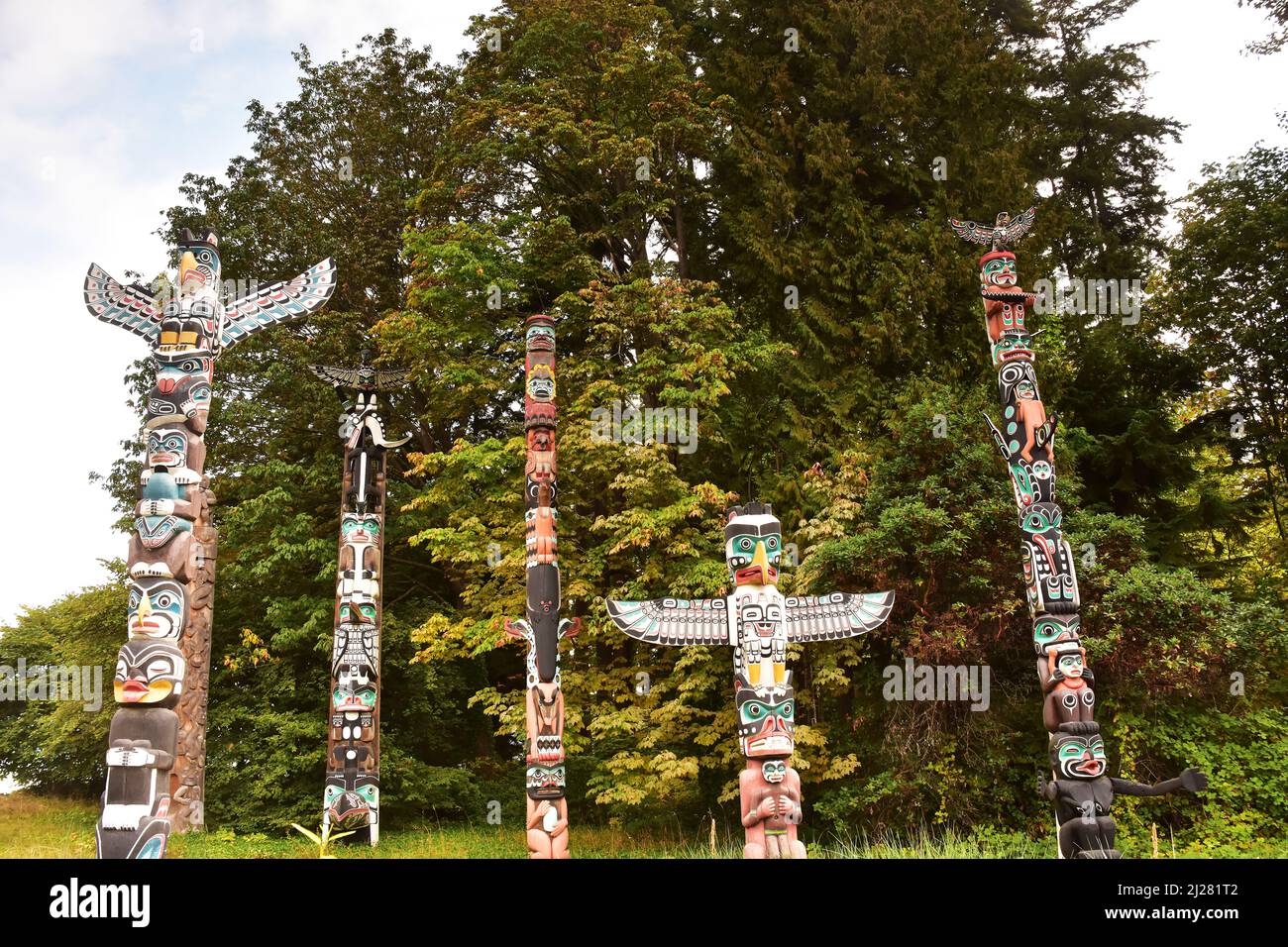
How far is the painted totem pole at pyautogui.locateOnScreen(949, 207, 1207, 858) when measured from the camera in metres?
8.27

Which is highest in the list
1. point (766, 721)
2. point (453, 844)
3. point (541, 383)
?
point (541, 383)

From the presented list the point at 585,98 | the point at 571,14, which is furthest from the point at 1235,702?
the point at 571,14

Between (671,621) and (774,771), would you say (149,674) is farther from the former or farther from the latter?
(774,771)

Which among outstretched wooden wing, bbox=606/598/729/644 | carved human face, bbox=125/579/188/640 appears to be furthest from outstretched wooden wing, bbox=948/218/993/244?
carved human face, bbox=125/579/188/640

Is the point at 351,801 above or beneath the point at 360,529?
beneath

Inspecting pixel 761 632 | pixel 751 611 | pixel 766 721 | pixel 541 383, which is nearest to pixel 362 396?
pixel 541 383

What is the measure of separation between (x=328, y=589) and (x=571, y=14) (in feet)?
37.1

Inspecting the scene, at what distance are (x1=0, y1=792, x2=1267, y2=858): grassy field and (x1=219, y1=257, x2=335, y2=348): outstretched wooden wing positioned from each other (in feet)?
20.3

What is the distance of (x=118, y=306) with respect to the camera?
10.2 meters

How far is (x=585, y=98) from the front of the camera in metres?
16.3

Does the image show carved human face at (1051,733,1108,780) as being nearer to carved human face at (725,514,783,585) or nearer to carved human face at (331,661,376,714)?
carved human face at (725,514,783,585)

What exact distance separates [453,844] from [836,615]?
7.10 metres

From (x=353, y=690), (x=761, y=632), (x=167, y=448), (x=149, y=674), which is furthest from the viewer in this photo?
(x=353, y=690)

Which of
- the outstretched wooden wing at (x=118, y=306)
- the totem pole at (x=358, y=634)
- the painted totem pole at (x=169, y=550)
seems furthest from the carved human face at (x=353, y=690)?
the outstretched wooden wing at (x=118, y=306)
